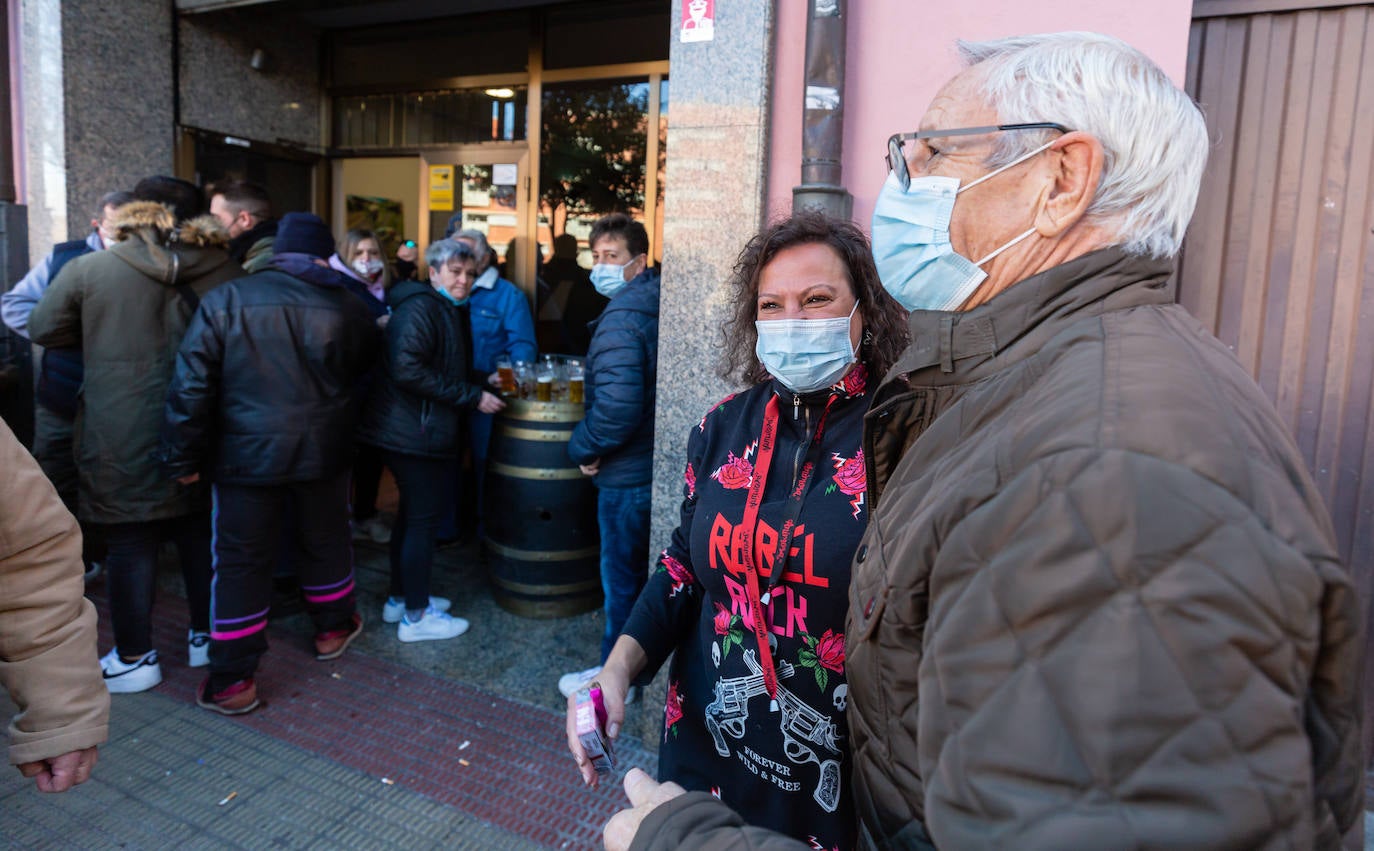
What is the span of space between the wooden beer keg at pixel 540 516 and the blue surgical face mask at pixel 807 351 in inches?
103

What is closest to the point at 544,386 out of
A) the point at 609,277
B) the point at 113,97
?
the point at 609,277

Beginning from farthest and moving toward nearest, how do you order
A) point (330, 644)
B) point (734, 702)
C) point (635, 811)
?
point (330, 644) → point (734, 702) → point (635, 811)

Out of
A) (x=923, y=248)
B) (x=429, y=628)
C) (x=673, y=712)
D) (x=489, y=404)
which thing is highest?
(x=923, y=248)

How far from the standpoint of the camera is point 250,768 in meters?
3.39

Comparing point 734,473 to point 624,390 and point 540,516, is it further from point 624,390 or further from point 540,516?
point 540,516

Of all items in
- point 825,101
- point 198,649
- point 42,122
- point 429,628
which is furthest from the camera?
point 42,122

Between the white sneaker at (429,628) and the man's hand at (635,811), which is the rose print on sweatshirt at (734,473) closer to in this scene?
the man's hand at (635,811)

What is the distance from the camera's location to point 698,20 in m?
3.27

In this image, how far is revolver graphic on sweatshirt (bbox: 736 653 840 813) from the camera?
1755mm

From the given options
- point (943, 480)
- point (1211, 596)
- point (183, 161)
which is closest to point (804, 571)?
point (943, 480)

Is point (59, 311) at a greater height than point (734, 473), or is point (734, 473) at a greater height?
point (59, 311)

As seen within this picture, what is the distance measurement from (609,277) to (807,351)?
8.92ft

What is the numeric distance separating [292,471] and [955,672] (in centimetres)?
361

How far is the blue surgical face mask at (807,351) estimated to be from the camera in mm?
2018
